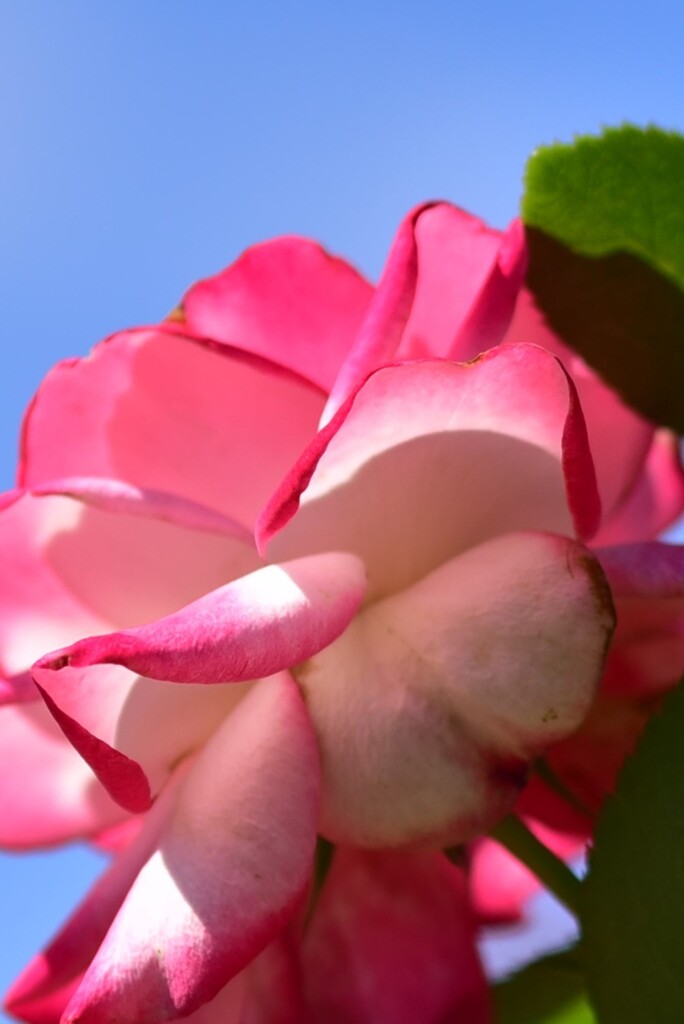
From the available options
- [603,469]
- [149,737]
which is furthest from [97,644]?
[603,469]

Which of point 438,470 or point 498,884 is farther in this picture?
point 498,884

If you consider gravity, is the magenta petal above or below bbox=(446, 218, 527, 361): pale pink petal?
below

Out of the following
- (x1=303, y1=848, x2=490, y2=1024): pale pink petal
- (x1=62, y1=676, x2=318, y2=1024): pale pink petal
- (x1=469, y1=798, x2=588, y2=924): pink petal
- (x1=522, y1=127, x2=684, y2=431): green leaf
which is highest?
(x1=522, y1=127, x2=684, y2=431): green leaf

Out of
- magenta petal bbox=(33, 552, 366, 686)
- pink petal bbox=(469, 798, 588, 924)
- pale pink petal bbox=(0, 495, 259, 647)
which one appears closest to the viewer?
magenta petal bbox=(33, 552, 366, 686)

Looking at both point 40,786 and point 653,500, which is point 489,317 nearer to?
point 653,500

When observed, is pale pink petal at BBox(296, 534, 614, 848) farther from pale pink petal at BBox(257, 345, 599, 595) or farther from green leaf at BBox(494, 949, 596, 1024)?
green leaf at BBox(494, 949, 596, 1024)

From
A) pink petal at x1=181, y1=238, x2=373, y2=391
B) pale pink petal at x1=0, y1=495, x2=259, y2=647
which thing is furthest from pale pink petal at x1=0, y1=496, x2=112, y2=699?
pink petal at x1=181, y1=238, x2=373, y2=391

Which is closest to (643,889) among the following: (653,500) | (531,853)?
(531,853)
